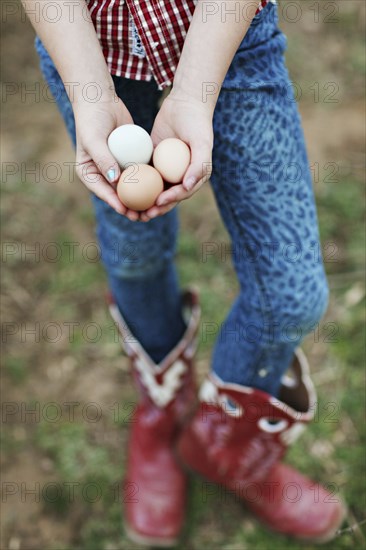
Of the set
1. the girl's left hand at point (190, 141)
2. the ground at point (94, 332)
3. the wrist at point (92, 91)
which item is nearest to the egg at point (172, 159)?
the girl's left hand at point (190, 141)

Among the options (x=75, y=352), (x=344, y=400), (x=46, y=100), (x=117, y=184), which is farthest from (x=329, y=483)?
(x=46, y=100)

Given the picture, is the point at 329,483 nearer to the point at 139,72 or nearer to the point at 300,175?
the point at 300,175

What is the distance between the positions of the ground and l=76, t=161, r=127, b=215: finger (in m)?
0.79

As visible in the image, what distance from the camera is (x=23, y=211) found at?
2357mm

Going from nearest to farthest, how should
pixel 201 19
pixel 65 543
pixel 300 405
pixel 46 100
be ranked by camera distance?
pixel 201 19
pixel 300 405
pixel 65 543
pixel 46 100

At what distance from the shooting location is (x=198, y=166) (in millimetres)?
997

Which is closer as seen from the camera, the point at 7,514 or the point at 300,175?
the point at 300,175

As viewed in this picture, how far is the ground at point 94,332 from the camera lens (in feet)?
5.50

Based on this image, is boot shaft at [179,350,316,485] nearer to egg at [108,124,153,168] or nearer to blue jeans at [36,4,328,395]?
blue jeans at [36,4,328,395]

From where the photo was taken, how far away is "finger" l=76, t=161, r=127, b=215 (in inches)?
40.0

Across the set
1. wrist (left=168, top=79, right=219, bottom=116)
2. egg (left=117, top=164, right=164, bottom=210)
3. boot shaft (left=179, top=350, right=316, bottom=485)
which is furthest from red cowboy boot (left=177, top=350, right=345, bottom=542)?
wrist (left=168, top=79, right=219, bottom=116)

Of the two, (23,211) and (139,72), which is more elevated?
(139,72)

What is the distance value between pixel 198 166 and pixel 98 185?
16cm

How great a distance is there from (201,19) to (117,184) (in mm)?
288
